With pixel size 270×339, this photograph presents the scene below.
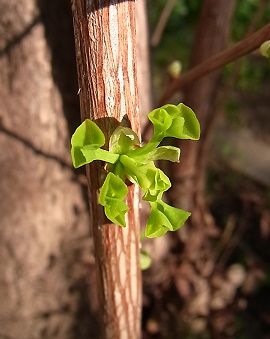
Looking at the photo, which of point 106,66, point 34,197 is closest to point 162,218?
point 106,66

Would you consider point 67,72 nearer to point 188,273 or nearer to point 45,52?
point 45,52

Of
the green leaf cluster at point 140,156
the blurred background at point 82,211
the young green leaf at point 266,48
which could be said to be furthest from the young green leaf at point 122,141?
the blurred background at point 82,211

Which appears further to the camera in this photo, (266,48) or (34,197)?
(34,197)

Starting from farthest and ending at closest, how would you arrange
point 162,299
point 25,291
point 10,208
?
point 162,299
point 25,291
point 10,208

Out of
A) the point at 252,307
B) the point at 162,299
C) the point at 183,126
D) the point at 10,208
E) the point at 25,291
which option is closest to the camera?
the point at 183,126

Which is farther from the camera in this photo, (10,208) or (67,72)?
(10,208)

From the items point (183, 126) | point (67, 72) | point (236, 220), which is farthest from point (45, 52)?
point (236, 220)

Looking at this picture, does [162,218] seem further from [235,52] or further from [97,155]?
[235,52]

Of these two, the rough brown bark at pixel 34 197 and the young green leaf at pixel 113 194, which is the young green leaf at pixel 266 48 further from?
the rough brown bark at pixel 34 197
